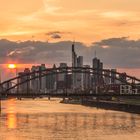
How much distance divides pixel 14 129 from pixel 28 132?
17.1 ft

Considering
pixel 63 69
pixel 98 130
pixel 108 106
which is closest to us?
pixel 98 130

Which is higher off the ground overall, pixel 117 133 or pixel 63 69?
pixel 63 69

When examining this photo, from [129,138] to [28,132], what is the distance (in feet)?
46.7

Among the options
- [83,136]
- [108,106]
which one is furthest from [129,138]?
[108,106]

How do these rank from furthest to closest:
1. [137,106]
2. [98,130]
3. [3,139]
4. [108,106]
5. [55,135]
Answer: [108,106] < [137,106] < [98,130] < [55,135] < [3,139]

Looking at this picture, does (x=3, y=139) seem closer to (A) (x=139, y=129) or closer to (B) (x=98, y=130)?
(B) (x=98, y=130)

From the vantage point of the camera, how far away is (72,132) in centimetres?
7431

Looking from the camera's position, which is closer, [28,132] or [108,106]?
[28,132]

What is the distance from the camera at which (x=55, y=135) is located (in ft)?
231

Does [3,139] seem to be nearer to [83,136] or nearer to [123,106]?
[83,136]

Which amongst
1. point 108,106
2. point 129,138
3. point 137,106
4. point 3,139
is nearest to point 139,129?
point 129,138

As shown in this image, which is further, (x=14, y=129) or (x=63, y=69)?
(x=63, y=69)

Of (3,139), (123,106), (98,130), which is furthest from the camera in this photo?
(123,106)

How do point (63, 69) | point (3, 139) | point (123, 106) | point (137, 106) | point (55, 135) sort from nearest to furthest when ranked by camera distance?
1. point (3, 139)
2. point (55, 135)
3. point (63, 69)
4. point (137, 106)
5. point (123, 106)
